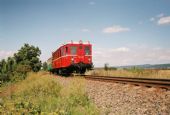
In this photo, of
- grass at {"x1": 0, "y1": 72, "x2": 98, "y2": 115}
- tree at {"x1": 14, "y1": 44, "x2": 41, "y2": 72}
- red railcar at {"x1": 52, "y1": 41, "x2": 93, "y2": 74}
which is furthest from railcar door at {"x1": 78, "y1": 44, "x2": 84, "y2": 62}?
tree at {"x1": 14, "y1": 44, "x2": 41, "y2": 72}

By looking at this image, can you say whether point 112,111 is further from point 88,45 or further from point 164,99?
point 88,45

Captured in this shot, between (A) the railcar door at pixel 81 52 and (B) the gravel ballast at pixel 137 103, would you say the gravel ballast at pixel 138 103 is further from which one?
(A) the railcar door at pixel 81 52

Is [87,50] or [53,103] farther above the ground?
[87,50]

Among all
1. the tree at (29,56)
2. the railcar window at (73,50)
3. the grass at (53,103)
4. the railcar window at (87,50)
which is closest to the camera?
the grass at (53,103)

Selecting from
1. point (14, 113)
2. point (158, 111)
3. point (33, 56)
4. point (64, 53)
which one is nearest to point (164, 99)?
point (158, 111)

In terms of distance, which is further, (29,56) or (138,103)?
(29,56)

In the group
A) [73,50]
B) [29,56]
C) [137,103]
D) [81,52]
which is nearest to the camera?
[137,103]

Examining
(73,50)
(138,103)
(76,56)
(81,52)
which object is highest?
(73,50)

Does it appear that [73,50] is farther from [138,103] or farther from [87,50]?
[138,103]

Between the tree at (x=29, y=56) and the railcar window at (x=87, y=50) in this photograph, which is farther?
the tree at (x=29, y=56)

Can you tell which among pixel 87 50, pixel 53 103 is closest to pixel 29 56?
pixel 87 50

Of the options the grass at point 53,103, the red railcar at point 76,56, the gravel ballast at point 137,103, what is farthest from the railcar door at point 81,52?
the gravel ballast at point 137,103

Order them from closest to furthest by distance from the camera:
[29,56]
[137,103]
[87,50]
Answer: [137,103]
[87,50]
[29,56]

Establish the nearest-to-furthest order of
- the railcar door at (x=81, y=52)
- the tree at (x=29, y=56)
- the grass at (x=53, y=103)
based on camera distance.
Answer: the grass at (x=53, y=103)
the railcar door at (x=81, y=52)
the tree at (x=29, y=56)
